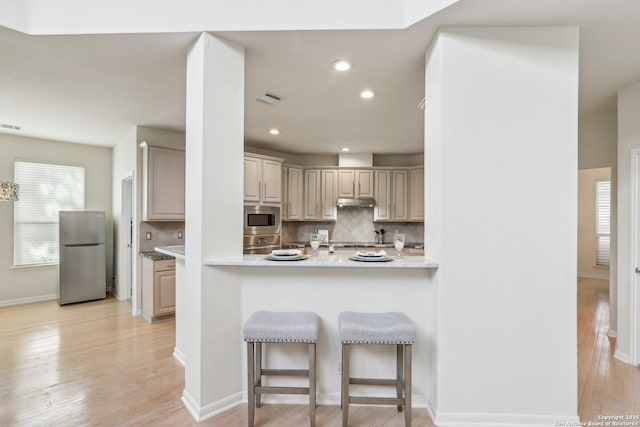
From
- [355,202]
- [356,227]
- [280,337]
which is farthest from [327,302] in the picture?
[356,227]

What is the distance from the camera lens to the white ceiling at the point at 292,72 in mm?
2023

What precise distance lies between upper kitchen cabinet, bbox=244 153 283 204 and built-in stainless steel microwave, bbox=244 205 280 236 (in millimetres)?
130

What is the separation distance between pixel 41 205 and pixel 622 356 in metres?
7.82

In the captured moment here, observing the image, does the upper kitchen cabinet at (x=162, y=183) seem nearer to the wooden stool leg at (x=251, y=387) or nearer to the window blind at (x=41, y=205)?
the window blind at (x=41, y=205)

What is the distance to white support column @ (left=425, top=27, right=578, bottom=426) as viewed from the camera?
6.68ft

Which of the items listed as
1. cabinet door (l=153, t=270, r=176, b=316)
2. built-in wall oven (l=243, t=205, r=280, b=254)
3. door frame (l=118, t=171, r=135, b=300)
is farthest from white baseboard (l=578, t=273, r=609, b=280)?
door frame (l=118, t=171, r=135, b=300)

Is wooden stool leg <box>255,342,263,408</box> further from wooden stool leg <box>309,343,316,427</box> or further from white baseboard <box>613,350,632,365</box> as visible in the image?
white baseboard <box>613,350,632,365</box>

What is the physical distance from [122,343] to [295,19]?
360cm

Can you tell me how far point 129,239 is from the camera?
5148 millimetres

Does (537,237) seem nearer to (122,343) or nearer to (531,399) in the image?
(531,399)

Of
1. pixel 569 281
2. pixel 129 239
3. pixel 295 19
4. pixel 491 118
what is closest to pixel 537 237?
pixel 569 281

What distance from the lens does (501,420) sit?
203cm

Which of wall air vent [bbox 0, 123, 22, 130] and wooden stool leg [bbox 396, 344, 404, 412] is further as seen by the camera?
wall air vent [bbox 0, 123, 22, 130]

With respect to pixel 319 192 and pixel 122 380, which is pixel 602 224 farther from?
pixel 122 380
